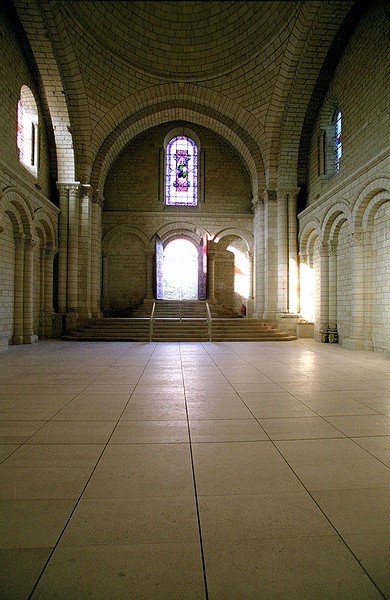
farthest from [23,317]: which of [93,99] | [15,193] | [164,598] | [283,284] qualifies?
[164,598]

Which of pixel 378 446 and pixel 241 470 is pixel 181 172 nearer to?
pixel 378 446

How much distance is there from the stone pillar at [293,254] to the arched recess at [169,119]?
5.05ft

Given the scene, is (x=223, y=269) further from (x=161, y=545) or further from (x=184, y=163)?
(x=161, y=545)

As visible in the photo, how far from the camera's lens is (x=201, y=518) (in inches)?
74.2

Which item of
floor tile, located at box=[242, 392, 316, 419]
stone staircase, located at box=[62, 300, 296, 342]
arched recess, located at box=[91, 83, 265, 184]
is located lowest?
floor tile, located at box=[242, 392, 316, 419]

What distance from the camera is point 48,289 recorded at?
1309 centimetres

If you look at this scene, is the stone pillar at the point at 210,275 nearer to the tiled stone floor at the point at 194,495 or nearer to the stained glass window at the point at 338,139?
the stained glass window at the point at 338,139

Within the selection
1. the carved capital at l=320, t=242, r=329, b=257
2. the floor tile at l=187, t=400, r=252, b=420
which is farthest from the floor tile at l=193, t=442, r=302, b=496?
the carved capital at l=320, t=242, r=329, b=257

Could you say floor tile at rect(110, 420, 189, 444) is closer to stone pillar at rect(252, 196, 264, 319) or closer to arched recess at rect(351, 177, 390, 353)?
arched recess at rect(351, 177, 390, 353)

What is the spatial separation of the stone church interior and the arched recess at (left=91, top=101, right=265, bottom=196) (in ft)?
0.28

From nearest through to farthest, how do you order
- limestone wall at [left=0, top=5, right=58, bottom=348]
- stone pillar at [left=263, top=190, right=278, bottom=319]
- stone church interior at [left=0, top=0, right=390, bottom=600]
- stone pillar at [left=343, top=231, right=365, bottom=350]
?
stone church interior at [left=0, top=0, right=390, bottom=600] → stone pillar at [left=343, top=231, right=365, bottom=350] → limestone wall at [left=0, top=5, right=58, bottom=348] → stone pillar at [left=263, top=190, right=278, bottom=319]

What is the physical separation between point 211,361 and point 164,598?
5943 mm

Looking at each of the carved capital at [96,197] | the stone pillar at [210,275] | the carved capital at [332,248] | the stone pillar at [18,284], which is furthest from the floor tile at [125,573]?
the stone pillar at [210,275]

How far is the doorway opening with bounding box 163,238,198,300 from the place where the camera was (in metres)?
19.7
